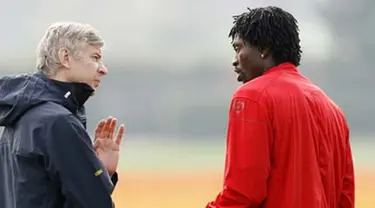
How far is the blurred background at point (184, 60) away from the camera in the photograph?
425 centimetres

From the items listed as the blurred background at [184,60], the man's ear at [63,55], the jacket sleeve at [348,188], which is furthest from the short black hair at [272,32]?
the blurred background at [184,60]

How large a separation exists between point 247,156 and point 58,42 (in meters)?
0.45

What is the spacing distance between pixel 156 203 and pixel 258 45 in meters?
3.57

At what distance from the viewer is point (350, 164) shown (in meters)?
1.79

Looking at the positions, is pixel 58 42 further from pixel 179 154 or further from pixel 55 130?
pixel 179 154

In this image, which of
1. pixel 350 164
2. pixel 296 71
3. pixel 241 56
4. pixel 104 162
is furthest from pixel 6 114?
pixel 350 164

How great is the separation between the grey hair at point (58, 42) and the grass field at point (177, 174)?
3.12 meters

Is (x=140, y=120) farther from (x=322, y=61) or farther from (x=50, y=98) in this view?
(x=50, y=98)

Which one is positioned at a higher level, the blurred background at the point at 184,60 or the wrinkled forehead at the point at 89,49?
the wrinkled forehead at the point at 89,49

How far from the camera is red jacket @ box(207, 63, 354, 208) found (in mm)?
1588

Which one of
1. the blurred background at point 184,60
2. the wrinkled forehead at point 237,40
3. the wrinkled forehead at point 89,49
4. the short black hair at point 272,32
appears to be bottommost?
the blurred background at point 184,60

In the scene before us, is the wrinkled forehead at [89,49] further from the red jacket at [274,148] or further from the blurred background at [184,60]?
the blurred background at [184,60]

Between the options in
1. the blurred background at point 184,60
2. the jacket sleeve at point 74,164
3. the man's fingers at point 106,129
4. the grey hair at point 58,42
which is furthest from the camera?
the blurred background at point 184,60

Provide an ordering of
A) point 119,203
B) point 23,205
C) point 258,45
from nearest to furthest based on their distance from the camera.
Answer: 1. point 23,205
2. point 258,45
3. point 119,203
